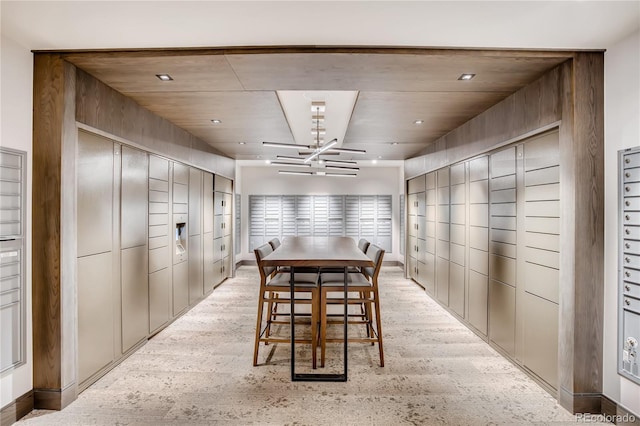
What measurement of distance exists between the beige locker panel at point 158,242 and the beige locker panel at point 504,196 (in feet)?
11.5

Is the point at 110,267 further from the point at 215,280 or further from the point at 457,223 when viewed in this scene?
the point at 457,223

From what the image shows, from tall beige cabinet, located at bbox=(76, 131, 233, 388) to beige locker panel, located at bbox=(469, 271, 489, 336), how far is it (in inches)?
137

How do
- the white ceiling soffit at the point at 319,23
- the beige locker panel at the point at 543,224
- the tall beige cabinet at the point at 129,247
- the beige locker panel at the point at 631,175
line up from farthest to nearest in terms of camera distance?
the tall beige cabinet at the point at 129,247, the beige locker panel at the point at 543,224, the beige locker panel at the point at 631,175, the white ceiling soffit at the point at 319,23

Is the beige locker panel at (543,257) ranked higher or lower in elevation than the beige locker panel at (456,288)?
higher

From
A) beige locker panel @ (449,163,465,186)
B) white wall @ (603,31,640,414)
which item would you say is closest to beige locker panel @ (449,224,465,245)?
beige locker panel @ (449,163,465,186)

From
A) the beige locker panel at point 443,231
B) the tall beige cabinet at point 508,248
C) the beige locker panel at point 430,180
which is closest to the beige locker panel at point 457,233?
the tall beige cabinet at point 508,248

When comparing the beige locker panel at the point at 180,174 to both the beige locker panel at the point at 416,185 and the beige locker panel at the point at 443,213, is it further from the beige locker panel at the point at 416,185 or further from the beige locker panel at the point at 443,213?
the beige locker panel at the point at 416,185

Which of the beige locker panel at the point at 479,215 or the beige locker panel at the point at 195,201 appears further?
the beige locker panel at the point at 195,201

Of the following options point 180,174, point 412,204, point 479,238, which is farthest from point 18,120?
point 412,204

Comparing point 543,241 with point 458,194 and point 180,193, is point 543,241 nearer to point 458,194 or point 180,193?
point 458,194

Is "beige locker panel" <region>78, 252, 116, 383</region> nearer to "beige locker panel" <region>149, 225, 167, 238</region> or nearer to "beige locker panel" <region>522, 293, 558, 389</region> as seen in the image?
"beige locker panel" <region>149, 225, 167, 238</region>

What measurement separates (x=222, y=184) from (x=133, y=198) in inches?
111

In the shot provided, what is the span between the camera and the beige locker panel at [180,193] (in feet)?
13.4

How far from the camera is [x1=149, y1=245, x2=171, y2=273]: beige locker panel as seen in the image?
3.53 m
